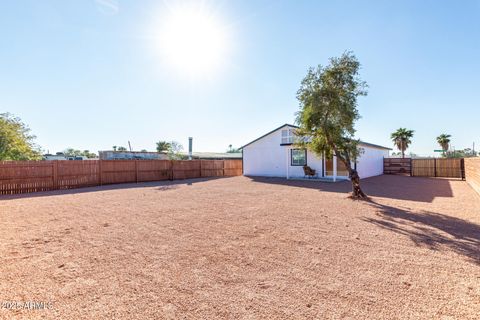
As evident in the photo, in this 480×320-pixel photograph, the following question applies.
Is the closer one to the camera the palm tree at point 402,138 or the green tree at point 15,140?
the green tree at point 15,140

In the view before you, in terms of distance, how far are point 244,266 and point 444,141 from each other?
115ft

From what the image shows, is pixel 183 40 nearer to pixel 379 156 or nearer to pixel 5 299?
pixel 5 299

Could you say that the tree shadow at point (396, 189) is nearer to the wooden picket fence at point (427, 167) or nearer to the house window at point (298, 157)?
the house window at point (298, 157)

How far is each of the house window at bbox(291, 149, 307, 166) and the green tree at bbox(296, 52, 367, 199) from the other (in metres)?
8.10

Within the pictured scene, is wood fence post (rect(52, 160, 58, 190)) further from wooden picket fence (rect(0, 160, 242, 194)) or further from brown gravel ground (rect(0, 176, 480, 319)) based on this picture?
brown gravel ground (rect(0, 176, 480, 319))

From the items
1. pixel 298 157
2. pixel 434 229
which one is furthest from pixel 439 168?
pixel 434 229

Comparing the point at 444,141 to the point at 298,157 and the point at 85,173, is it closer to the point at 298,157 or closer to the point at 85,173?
the point at 298,157

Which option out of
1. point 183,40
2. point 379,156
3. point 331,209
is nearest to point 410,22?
point 331,209

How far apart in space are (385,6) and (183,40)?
7.90 meters

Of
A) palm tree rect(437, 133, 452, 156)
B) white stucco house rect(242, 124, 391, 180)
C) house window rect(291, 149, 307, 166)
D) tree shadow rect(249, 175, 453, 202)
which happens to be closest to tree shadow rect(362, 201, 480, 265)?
tree shadow rect(249, 175, 453, 202)

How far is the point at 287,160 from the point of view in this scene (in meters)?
18.5

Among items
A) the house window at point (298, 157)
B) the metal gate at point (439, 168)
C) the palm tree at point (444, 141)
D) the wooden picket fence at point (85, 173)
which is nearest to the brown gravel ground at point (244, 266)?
the wooden picket fence at point (85, 173)

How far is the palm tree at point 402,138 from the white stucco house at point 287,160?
800cm

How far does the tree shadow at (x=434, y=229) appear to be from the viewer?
13.4 feet
